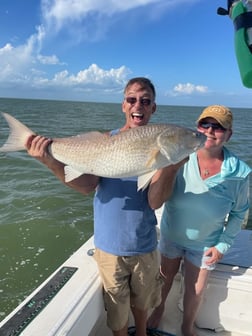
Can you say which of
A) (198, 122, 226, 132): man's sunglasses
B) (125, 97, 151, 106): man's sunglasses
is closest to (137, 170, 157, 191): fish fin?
(125, 97, 151, 106): man's sunglasses

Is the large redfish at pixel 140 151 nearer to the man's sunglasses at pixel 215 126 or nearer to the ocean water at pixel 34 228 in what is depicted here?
the man's sunglasses at pixel 215 126

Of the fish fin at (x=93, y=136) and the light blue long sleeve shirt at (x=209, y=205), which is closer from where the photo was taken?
the fish fin at (x=93, y=136)

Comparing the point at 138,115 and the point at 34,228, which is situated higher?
the point at 138,115

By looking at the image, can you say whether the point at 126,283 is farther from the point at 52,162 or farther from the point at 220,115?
the point at 220,115

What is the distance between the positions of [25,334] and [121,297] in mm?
812

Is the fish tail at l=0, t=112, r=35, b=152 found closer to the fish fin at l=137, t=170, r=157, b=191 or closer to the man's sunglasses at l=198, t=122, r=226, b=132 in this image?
the fish fin at l=137, t=170, r=157, b=191

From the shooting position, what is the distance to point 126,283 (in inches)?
109

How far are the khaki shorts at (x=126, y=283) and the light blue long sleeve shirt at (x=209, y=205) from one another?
1.33ft

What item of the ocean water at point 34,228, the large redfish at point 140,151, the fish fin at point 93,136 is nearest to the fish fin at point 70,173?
the large redfish at point 140,151

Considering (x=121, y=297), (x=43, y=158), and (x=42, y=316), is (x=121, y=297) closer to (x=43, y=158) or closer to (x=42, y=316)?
(x=42, y=316)

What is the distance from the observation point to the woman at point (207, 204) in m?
2.88

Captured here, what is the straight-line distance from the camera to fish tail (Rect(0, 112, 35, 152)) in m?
2.76

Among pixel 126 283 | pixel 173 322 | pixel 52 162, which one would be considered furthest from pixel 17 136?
pixel 173 322

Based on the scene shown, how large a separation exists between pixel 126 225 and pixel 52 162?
74 centimetres
